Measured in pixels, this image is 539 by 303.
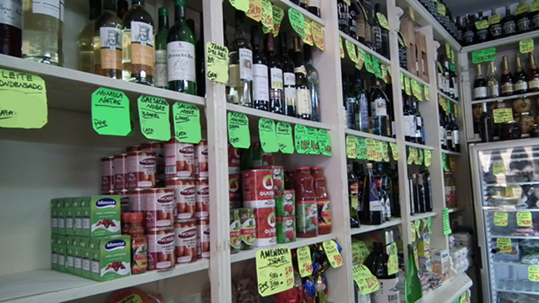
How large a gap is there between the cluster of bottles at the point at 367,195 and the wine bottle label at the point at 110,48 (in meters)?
1.18

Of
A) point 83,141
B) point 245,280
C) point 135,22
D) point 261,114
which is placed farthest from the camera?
point 245,280

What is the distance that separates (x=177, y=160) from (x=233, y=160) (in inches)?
13.2

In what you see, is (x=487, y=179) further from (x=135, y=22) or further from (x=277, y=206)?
(x=135, y=22)

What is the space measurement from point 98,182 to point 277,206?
590 mm

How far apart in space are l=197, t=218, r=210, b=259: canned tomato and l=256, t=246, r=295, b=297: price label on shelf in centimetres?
19

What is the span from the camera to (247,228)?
3.90 feet

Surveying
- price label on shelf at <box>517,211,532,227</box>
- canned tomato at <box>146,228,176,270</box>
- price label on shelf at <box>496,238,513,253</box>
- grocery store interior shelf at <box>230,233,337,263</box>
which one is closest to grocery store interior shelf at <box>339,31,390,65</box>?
grocery store interior shelf at <box>230,233,337,263</box>

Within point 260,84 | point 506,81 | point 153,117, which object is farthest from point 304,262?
point 506,81

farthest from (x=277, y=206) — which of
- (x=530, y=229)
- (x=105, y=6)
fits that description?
(x=530, y=229)

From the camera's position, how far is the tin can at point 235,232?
1134 millimetres

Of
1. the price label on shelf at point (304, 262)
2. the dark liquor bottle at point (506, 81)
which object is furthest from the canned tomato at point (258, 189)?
the dark liquor bottle at point (506, 81)

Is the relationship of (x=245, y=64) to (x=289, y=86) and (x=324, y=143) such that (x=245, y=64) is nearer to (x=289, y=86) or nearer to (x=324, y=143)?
(x=289, y=86)

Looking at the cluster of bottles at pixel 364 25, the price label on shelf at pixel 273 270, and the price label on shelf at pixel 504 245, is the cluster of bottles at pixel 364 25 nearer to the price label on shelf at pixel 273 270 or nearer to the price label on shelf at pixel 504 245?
the price label on shelf at pixel 273 270

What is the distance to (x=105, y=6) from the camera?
3.40 ft
